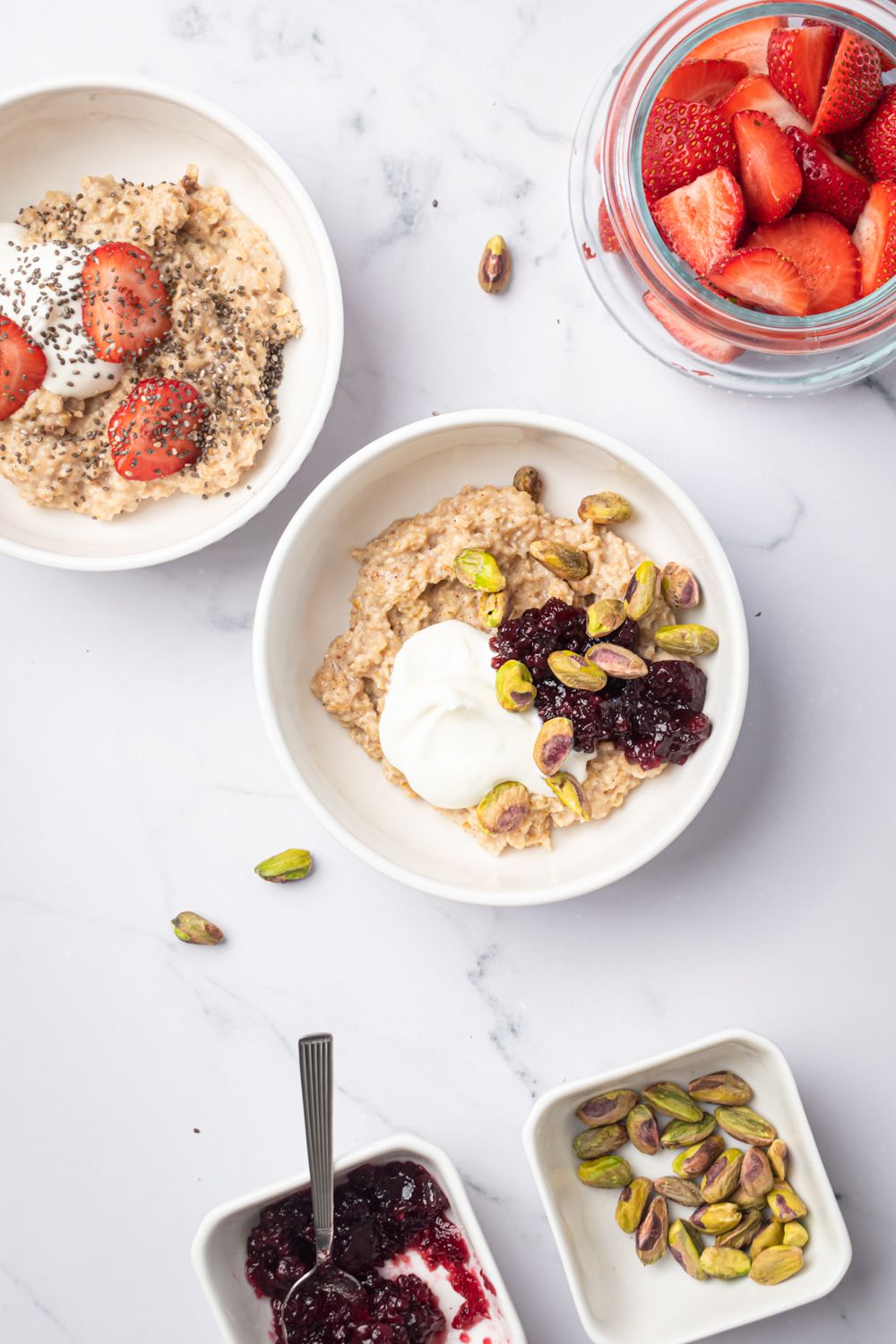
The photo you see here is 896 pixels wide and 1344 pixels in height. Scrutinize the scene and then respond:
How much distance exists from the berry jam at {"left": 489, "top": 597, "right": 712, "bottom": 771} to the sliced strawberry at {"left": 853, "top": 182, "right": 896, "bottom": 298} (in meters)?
0.59

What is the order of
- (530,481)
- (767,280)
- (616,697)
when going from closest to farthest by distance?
1. (767,280)
2. (616,697)
3. (530,481)

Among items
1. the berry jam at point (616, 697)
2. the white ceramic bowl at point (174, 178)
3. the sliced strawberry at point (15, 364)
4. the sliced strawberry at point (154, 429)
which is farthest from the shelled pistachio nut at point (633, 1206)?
the sliced strawberry at point (15, 364)

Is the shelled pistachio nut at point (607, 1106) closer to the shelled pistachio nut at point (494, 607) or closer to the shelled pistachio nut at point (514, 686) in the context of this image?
the shelled pistachio nut at point (514, 686)

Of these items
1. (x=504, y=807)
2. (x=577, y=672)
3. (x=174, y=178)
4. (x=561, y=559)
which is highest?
(x=174, y=178)

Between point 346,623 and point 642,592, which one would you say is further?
point 346,623

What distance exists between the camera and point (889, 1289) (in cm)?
179

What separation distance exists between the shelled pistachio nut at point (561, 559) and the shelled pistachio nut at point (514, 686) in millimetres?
154

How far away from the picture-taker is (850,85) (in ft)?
4.88

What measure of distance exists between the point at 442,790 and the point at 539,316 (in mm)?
794

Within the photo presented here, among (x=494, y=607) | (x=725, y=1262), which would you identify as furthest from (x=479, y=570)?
(x=725, y=1262)

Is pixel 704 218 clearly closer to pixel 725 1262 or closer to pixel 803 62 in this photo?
pixel 803 62

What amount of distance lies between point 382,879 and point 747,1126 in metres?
0.69

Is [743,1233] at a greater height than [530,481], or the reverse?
[530,481]

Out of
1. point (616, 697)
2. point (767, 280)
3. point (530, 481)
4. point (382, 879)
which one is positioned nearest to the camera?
point (767, 280)
